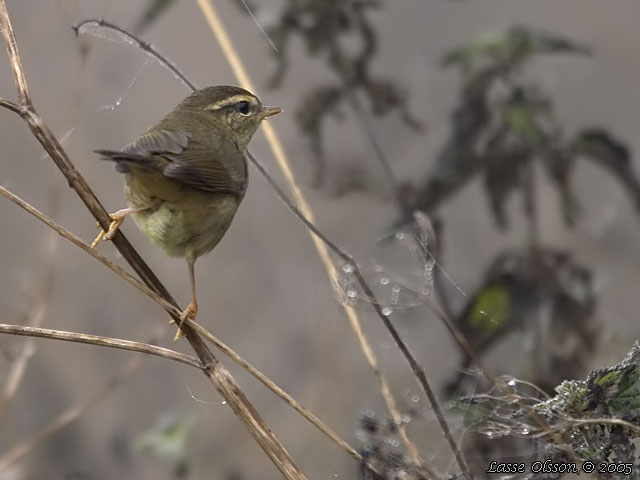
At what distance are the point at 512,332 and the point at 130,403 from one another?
2282 mm

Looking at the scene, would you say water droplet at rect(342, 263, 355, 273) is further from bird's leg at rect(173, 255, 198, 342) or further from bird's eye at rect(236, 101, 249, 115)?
bird's eye at rect(236, 101, 249, 115)

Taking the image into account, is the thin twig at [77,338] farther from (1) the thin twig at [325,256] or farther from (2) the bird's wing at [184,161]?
(1) the thin twig at [325,256]

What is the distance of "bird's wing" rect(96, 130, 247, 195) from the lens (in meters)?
2.28

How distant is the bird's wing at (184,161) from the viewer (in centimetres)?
228

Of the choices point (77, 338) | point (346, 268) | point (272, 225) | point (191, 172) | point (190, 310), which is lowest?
point (272, 225)

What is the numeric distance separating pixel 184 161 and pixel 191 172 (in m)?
0.04

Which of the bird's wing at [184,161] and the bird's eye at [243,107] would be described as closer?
the bird's wing at [184,161]

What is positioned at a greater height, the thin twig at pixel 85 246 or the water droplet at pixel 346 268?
the thin twig at pixel 85 246

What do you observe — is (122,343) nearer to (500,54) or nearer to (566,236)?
(500,54)

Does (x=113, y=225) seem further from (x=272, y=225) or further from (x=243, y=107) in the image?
(x=272, y=225)

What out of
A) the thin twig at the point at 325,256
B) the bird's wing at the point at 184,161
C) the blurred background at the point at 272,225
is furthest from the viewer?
the blurred background at the point at 272,225

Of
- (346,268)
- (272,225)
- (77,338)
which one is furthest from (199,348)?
(272,225)

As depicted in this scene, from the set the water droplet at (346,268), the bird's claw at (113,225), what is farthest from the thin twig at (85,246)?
the water droplet at (346,268)

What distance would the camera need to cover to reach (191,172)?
8.07 feet
